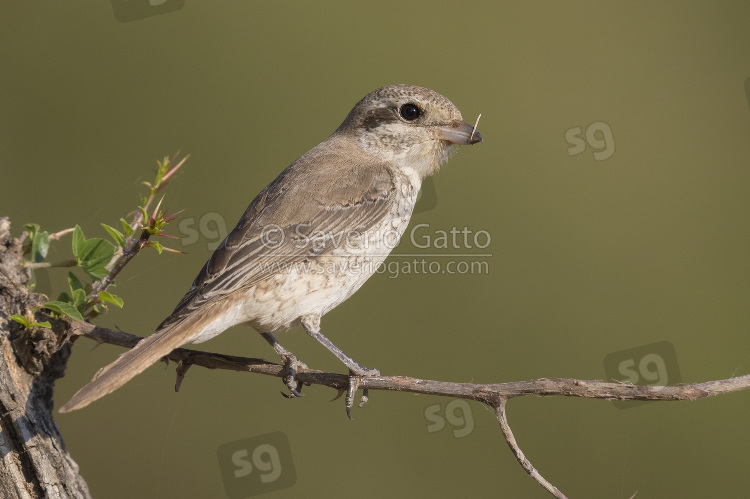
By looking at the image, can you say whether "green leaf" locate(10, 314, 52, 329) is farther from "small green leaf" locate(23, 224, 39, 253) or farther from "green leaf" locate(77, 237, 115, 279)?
"small green leaf" locate(23, 224, 39, 253)

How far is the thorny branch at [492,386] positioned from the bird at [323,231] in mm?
84

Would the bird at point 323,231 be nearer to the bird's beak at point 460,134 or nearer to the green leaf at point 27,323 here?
the bird's beak at point 460,134

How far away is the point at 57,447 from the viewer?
233cm

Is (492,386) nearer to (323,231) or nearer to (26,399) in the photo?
(323,231)

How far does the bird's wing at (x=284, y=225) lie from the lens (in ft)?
8.87

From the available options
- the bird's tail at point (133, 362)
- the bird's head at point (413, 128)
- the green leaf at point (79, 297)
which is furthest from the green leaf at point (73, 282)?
the bird's head at point (413, 128)

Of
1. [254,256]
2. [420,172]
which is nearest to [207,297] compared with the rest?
[254,256]

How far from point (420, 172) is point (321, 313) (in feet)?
2.96

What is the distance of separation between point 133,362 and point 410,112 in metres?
1.79

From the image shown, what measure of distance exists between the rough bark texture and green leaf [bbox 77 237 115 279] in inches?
7.4

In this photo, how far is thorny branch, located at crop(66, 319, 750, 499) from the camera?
1.83 m

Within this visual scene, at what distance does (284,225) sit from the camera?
3.07m

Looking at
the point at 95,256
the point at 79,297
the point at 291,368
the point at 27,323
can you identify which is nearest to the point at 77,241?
the point at 95,256

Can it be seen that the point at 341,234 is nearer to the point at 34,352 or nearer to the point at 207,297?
the point at 207,297
